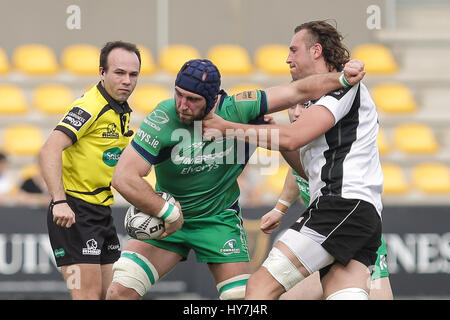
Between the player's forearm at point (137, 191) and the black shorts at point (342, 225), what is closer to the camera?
the black shorts at point (342, 225)

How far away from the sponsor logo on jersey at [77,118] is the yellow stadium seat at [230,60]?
327 inches

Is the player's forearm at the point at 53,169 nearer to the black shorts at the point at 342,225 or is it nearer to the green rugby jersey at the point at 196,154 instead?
the green rugby jersey at the point at 196,154

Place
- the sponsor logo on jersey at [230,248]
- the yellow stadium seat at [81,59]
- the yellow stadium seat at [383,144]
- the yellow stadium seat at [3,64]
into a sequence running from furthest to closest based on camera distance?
1. the yellow stadium seat at [81,59]
2. the yellow stadium seat at [3,64]
3. the yellow stadium seat at [383,144]
4. the sponsor logo on jersey at [230,248]

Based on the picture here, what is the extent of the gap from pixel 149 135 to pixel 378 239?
5.15 feet

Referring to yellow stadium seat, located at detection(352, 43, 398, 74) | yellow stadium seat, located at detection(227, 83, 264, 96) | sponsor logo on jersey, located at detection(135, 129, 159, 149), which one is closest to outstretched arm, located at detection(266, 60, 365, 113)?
sponsor logo on jersey, located at detection(135, 129, 159, 149)

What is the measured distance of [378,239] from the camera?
5438 millimetres

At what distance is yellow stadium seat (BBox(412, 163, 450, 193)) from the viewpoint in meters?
13.6

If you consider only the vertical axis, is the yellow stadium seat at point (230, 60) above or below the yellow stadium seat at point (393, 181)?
above

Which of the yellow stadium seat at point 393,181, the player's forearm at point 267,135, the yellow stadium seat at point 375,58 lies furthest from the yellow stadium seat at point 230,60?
the player's forearm at point 267,135

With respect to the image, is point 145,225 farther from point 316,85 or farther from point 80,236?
point 316,85

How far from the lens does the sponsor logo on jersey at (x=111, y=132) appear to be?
21.3 ft

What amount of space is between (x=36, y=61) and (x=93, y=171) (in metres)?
8.45

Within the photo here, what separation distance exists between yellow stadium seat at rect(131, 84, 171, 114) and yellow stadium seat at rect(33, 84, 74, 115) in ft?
3.43

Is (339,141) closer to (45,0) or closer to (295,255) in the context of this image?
(295,255)
